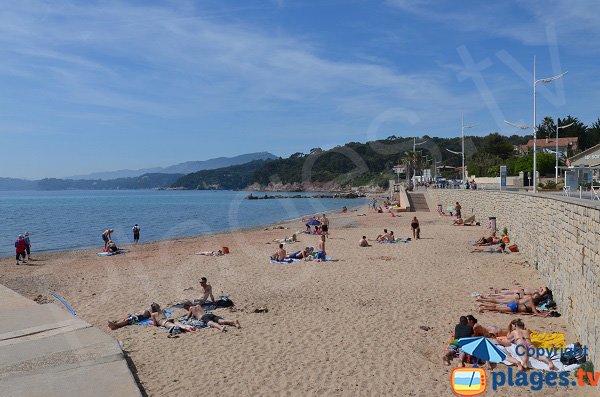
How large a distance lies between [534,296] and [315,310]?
4.53m

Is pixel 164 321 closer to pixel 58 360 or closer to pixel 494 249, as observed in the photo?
pixel 58 360

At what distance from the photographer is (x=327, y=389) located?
258 inches

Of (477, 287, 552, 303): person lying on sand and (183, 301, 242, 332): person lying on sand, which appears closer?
Answer: (183, 301, 242, 332): person lying on sand

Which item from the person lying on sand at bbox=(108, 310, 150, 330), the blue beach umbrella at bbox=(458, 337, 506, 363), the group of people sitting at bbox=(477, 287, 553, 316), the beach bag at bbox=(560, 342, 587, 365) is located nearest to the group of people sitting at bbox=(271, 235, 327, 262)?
the group of people sitting at bbox=(477, 287, 553, 316)

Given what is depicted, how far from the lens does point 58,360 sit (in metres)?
6.24

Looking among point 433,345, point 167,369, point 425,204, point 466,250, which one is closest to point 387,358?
point 433,345

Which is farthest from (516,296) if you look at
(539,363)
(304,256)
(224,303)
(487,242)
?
(487,242)

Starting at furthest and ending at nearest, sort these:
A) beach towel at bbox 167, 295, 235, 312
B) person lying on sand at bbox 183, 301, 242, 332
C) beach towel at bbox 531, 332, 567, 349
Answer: beach towel at bbox 167, 295, 235, 312
person lying on sand at bbox 183, 301, 242, 332
beach towel at bbox 531, 332, 567, 349

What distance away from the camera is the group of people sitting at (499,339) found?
281 inches

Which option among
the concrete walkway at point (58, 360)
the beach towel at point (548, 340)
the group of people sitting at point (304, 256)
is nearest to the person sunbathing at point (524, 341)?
the beach towel at point (548, 340)

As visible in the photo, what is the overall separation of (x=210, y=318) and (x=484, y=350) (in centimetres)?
522

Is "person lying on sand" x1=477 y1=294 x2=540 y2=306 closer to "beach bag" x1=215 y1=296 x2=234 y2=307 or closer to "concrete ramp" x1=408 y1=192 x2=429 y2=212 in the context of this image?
"beach bag" x1=215 y1=296 x2=234 y2=307

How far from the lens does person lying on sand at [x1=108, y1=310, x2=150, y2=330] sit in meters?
9.63

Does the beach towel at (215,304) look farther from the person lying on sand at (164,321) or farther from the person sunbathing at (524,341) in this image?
the person sunbathing at (524,341)
